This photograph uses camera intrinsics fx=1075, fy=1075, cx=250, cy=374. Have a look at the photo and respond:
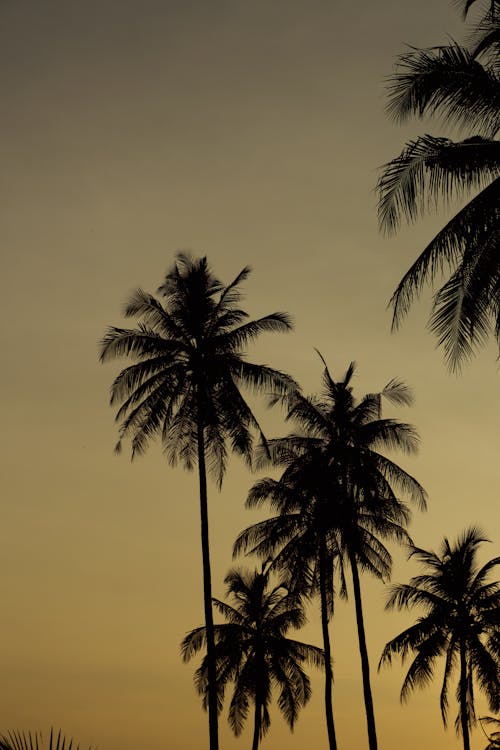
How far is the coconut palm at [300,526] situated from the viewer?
37.3 m

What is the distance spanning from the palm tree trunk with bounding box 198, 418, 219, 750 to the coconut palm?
510cm

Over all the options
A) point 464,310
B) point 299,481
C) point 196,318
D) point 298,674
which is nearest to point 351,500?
point 299,481

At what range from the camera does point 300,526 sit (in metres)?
38.6

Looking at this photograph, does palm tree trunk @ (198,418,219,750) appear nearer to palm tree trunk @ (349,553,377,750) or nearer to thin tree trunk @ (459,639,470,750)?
→ palm tree trunk @ (349,553,377,750)

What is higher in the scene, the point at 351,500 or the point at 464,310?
the point at 351,500

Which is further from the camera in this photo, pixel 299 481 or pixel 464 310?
pixel 299 481

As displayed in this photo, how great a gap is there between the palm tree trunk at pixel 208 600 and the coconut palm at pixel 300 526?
201 inches

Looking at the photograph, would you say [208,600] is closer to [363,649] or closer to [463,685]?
[363,649]

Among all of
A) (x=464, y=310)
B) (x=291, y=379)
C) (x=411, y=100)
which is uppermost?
(x=291, y=379)

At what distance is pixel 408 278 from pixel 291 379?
17300mm

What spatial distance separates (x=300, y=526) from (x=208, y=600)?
292 inches

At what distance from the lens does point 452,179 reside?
53.3 ft

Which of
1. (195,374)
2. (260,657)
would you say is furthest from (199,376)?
(260,657)

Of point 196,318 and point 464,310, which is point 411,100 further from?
point 196,318
